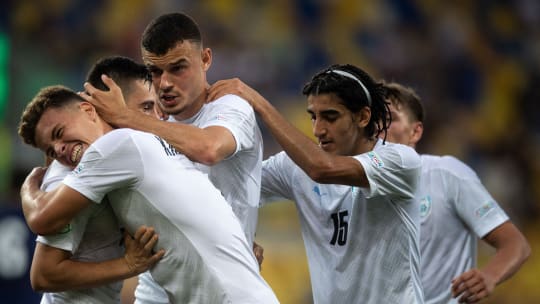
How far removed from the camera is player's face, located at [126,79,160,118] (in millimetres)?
4699

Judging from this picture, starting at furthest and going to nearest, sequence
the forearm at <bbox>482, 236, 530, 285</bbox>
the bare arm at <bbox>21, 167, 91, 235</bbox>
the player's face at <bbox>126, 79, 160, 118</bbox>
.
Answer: the forearm at <bbox>482, 236, 530, 285</bbox>, the player's face at <bbox>126, 79, 160, 118</bbox>, the bare arm at <bbox>21, 167, 91, 235</bbox>

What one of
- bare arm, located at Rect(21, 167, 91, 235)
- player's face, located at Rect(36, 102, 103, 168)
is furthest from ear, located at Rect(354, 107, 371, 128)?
bare arm, located at Rect(21, 167, 91, 235)

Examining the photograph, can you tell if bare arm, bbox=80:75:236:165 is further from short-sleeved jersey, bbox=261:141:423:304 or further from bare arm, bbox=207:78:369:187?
short-sleeved jersey, bbox=261:141:423:304

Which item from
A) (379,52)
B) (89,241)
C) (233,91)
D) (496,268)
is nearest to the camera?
(89,241)

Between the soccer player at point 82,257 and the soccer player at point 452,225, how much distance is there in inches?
86.9

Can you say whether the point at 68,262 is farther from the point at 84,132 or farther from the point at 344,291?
the point at 344,291

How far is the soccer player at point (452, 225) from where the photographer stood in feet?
17.4

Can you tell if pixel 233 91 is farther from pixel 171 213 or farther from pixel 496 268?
pixel 496 268

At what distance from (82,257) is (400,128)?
2.49 metres

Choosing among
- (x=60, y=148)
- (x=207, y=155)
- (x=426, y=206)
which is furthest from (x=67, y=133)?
(x=426, y=206)

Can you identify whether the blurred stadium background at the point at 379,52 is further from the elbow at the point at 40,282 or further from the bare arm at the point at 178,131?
the elbow at the point at 40,282

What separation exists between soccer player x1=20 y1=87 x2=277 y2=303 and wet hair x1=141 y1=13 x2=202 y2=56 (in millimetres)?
806

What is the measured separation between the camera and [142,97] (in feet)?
15.5

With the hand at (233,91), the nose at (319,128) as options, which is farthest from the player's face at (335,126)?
the hand at (233,91)
